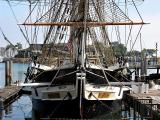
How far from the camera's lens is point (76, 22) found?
3469 centimetres

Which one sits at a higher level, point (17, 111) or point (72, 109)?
point (72, 109)

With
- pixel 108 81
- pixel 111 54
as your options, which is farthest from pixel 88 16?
pixel 111 54

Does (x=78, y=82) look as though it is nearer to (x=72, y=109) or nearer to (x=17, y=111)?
(x=72, y=109)

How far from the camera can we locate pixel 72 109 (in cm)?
3347

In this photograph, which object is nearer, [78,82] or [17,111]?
[78,82]

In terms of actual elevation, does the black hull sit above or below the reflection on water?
above

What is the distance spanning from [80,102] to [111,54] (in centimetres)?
1246

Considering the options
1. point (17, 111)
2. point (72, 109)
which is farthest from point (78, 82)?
point (17, 111)

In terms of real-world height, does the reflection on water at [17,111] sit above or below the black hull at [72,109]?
below

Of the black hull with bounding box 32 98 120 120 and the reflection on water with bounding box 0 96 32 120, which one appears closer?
the black hull with bounding box 32 98 120 120

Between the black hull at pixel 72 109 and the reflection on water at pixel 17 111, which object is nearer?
the black hull at pixel 72 109

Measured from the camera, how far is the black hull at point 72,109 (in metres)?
33.5

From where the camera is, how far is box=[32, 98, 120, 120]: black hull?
33469mm

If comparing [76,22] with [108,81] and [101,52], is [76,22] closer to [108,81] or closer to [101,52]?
[108,81]
